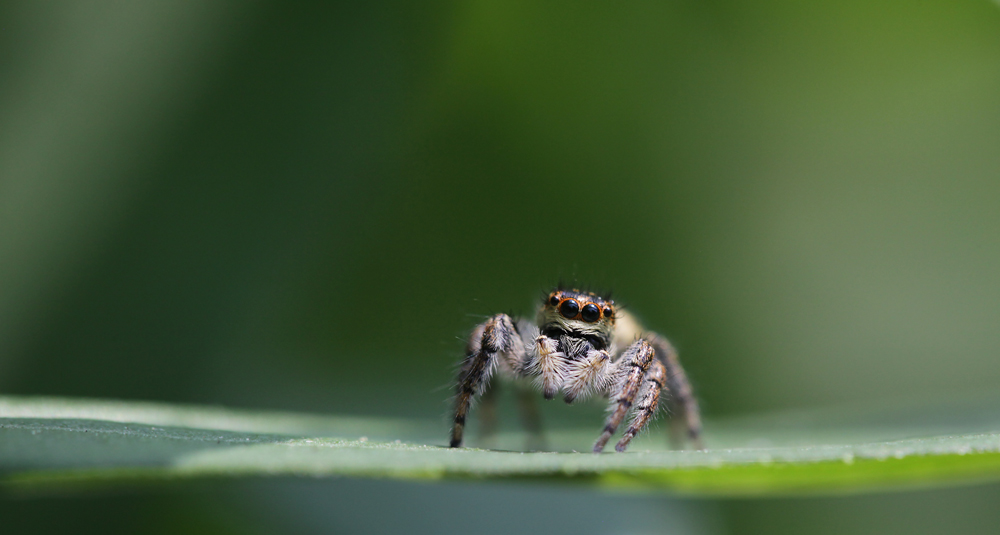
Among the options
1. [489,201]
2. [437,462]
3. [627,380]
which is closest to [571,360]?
[627,380]

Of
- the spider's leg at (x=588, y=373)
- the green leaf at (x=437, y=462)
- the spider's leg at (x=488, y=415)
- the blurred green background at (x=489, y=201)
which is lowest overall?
the green leaf at (x=437, y=462)

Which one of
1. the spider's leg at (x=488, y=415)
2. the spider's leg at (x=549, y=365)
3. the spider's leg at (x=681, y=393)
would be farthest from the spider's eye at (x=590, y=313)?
the spider's leg at (x=488, y=415)

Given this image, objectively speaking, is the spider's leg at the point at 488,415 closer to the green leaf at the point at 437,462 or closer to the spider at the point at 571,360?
the spider at the point at 571,360

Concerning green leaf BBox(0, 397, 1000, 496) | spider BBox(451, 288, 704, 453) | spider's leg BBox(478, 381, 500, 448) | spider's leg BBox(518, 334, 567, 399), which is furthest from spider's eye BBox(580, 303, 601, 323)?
green leaf BBox(0, 397, 1000, 496)

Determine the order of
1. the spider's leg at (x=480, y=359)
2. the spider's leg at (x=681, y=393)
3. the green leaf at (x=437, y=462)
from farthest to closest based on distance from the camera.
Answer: the spider's leg at (x=681, y=393) < the spider's leg at (x=480, y=359) < the green leaf at (x=437, y=462)

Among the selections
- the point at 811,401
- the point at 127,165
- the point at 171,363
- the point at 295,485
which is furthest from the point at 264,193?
the point at 811,401

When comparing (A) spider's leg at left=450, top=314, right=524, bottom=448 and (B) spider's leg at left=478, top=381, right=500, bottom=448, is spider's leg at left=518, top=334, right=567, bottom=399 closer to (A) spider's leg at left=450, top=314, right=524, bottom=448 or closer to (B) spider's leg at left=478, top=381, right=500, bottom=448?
(A) spider's leg at left=450, top=314, right=524, bottom=448
